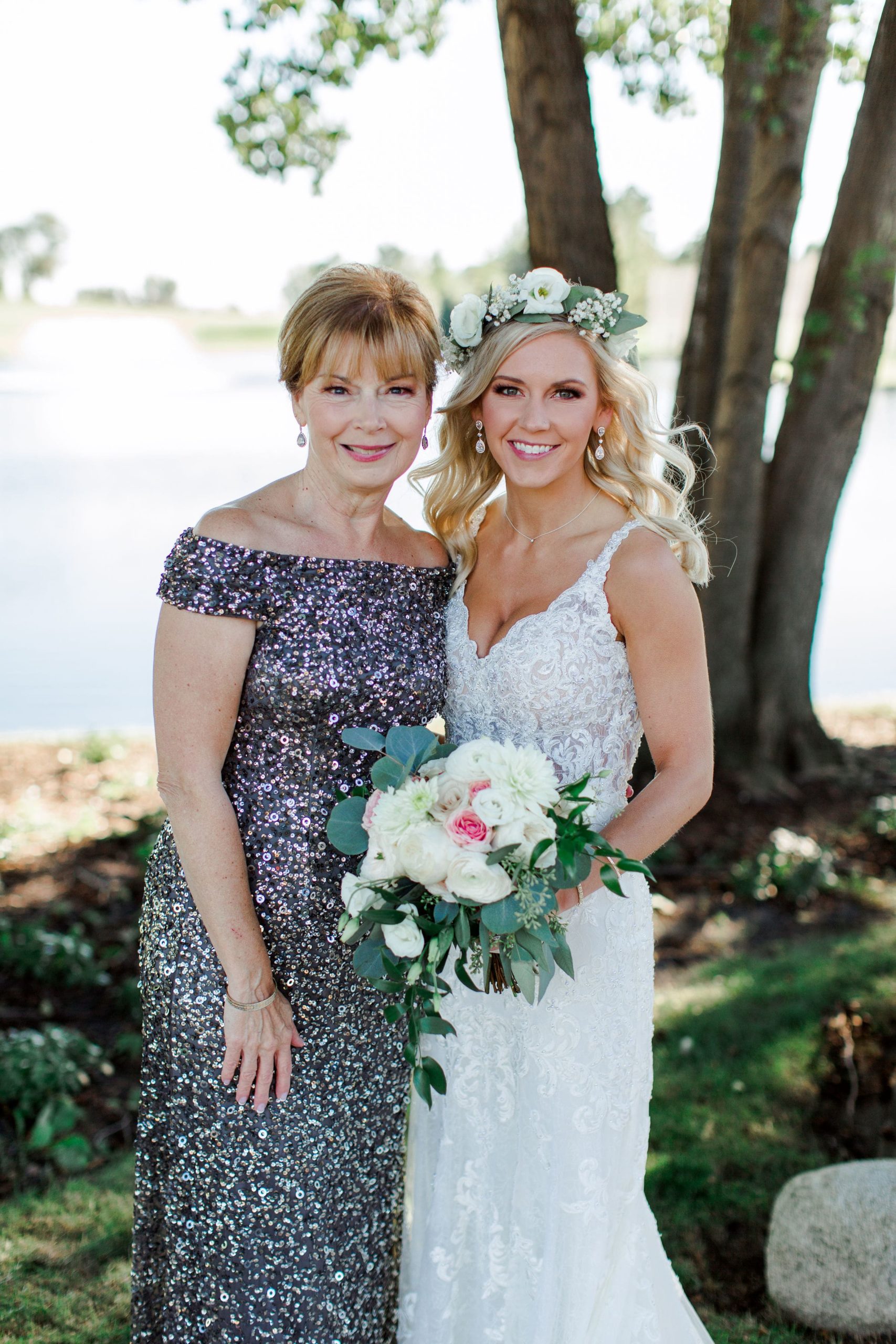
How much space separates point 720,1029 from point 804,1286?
157 cm

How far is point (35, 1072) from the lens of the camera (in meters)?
4.07

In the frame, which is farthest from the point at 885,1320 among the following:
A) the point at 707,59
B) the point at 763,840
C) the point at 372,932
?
the point at 707,59

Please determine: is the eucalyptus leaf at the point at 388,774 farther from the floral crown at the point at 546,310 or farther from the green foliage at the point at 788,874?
the green foliage at the point at 788,874

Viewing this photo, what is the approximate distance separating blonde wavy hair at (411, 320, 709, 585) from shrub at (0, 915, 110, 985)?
2.94 metres

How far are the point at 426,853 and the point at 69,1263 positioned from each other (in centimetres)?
228

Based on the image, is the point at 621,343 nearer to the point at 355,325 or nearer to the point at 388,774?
the point at 355,325

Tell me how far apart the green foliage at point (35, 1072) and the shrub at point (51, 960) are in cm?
59

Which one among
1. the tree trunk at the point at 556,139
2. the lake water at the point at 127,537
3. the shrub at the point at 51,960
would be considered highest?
the tree trunk at the point at 556,139

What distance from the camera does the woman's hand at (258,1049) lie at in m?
2.48

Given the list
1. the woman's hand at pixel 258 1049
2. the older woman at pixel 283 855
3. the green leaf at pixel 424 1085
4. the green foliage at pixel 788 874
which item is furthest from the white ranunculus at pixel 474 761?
the green foliage at pixel 788 874

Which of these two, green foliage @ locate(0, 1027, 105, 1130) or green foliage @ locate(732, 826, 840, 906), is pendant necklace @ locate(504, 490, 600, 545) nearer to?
green foliage @ locate(0, 1027, 105, 1130)

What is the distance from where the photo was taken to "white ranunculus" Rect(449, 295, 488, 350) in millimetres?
2781

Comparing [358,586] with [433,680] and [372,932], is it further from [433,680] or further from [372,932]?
[372,932]

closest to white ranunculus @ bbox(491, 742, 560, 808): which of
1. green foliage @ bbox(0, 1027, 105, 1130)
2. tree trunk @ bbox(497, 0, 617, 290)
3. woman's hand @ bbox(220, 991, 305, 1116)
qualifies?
woman's hand @ bbox(220, 991, 305, 1116)
